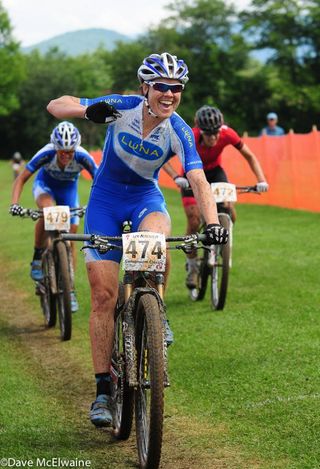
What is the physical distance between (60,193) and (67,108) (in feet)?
16.1

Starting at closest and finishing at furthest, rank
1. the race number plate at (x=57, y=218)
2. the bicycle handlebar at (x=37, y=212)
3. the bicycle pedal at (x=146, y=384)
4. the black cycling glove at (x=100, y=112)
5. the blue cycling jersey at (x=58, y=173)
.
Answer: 1. the bicycle pedal at (x=146, y=384)
2. the black cycling glove at (x=100, y=112)
3. the bicycle handlebar at (x=37, y=212)
4. the race number plate at (x=57, y=218)
5. the blue cycling jersey at (x=58, y=173)

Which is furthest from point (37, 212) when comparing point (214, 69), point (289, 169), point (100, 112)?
point (214, 69)

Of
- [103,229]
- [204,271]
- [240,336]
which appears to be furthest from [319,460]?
[204,271]

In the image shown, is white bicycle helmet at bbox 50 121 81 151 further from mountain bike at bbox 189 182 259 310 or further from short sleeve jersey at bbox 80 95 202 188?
short sleeve jersey at bbox 80 95 202 188

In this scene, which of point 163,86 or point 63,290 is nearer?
point 163,86

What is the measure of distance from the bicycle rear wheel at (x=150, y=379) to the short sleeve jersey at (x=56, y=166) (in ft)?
16.2

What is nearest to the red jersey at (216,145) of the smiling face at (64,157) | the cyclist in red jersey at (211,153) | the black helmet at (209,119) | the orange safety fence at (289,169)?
the cyclist in red jersey at (211,153)

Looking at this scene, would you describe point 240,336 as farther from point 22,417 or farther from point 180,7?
point 180,7

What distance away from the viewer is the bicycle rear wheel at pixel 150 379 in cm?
537

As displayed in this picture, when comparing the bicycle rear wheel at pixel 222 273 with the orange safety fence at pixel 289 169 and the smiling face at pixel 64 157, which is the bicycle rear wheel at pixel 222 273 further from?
the orange safety fence at pixel 289 169

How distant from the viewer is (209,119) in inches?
424

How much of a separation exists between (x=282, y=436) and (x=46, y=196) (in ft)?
18.4

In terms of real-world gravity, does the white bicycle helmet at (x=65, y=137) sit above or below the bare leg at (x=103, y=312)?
above

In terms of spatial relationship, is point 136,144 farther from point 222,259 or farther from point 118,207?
point 222,259
